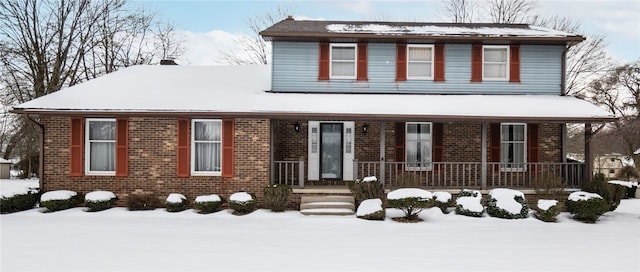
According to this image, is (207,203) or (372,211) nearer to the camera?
(372,211)

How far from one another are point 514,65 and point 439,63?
2475mm

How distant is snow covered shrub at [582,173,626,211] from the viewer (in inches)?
462

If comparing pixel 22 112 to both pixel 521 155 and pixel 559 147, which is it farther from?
pixel 559 147

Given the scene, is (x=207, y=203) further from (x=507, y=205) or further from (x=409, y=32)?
(x=409, y=32)

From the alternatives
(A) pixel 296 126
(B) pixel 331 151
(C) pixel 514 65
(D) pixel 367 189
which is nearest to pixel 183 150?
(A) pixel 296 126

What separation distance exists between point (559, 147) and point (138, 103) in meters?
13.4

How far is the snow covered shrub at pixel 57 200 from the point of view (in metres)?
11.5

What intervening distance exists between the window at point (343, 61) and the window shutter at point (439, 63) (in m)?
2.69

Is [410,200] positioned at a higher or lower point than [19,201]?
higher

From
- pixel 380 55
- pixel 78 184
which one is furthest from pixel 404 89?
pixel 78 184

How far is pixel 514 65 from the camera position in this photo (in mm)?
13922

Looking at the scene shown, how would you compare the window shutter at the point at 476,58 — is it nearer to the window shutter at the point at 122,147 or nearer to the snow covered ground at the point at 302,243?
the snow covered ground at the point at 302,243

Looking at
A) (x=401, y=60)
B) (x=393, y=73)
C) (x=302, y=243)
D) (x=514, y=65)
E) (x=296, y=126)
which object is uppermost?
(x=401, y=60)

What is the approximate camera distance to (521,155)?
14039mm
